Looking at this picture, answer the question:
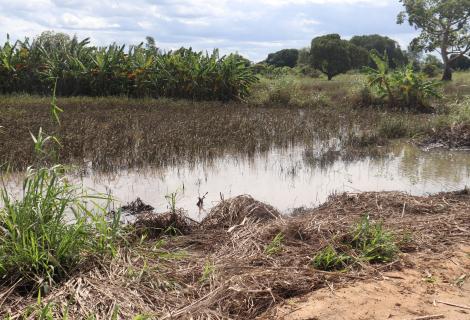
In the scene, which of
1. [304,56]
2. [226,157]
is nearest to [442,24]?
[304,56]

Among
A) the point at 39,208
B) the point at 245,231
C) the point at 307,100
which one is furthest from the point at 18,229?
the point at 307,100

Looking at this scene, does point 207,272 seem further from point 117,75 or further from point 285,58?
point 285,58

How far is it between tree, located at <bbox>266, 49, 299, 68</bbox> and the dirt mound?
39311 mm

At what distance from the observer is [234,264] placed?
373 centimetres

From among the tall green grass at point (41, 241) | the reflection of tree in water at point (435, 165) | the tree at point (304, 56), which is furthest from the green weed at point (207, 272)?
the tree at point (304, 56)

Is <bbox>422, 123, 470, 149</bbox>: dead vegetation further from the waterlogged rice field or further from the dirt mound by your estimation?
the dirt mound

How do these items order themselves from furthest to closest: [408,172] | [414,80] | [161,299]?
[414,80], [408,172], [161,299]

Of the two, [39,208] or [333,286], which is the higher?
[39,208]

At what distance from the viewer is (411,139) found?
34.8 feet

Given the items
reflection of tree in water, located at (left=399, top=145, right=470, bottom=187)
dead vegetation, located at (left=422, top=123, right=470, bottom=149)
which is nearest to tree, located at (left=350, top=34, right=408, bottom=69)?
dead vegetation, located at (left=422, top=123, right=470, bottom=149)

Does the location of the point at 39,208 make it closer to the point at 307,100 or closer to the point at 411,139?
the point at 411,139

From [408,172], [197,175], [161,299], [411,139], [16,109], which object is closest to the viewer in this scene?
[161,299]

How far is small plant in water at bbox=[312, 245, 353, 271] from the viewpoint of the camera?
379cm

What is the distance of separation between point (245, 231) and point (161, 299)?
1.53 metres
